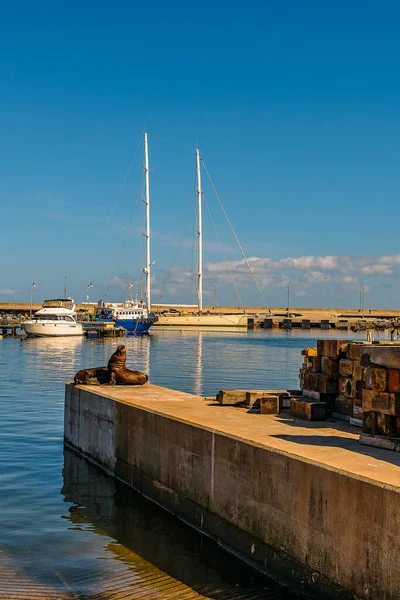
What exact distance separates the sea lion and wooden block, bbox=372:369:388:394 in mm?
12719

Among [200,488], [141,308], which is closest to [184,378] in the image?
[200,488]

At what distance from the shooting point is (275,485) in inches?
483

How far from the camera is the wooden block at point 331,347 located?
57.4 ft

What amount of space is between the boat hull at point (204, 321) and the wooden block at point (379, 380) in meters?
156

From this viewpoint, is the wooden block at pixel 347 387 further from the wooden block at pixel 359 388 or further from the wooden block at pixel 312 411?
the wooden block at pixel 312 411

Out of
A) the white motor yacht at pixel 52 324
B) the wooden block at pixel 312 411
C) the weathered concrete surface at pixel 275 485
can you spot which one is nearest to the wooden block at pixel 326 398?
the wooden block at pixel 312 411

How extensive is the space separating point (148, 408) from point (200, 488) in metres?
3.69

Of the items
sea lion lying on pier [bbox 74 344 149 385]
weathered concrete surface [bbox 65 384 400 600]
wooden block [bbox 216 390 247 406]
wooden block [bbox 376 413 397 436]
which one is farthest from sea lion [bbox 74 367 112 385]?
wooden block [bbox 376 413 397 436]

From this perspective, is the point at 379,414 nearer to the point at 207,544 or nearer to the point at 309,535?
the point at 309,535

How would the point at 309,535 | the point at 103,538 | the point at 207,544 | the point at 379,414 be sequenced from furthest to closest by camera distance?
the point at 103,538 → the point at 207,544 → the point at 379,414 → the point at 309,535

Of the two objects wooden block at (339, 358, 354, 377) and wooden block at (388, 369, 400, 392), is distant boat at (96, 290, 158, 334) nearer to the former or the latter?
wooden block at (339, 358, 354, 377)

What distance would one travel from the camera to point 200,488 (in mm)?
14852

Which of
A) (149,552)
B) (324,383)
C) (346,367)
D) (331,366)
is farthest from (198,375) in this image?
(149,552)

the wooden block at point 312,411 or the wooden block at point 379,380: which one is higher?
the wooden block at point 379,380
